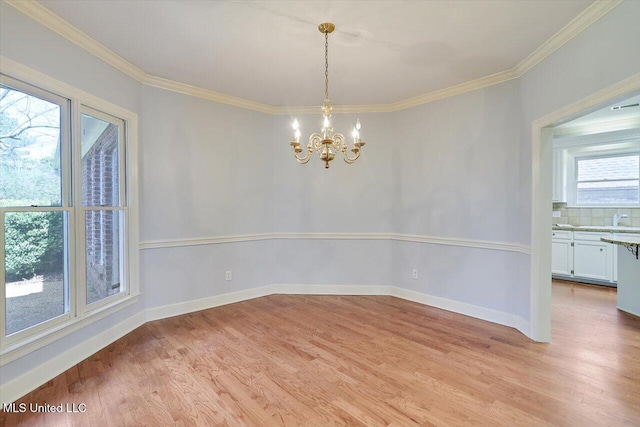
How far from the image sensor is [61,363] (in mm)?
2395

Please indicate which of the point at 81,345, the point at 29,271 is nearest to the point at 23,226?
the point at 29,271

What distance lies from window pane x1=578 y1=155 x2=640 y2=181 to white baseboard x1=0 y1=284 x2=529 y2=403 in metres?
4.00

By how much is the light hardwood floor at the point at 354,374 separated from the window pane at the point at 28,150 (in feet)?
4.67

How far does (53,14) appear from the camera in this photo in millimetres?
2256

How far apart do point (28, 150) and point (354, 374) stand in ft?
9.96

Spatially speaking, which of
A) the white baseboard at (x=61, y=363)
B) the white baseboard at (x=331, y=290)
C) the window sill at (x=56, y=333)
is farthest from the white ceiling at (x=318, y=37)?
the white baseboard at (x=331, y=290)

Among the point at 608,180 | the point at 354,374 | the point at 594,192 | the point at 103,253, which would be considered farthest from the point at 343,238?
the point at 608,180

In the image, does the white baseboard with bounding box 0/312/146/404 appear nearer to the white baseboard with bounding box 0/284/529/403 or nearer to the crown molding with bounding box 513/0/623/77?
the white baseboard with bounding box 0/284/529/403

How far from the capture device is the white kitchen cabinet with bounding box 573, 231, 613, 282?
4.78 metres

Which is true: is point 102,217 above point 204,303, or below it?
above

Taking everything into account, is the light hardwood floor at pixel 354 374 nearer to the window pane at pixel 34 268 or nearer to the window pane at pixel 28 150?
the window pane at pixel 34 268

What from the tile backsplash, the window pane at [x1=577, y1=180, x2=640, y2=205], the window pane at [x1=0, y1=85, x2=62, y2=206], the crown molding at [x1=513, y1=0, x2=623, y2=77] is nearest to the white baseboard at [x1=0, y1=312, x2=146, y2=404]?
the window pane at [x1=0, y1=85, x2=62, y2=206]

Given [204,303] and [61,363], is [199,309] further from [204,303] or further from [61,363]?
[61,363]

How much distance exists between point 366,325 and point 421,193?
74.3 inches
